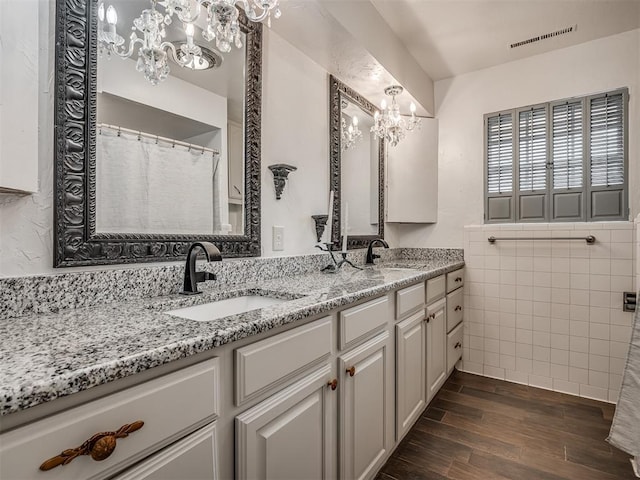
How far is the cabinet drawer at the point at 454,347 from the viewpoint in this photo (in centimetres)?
237

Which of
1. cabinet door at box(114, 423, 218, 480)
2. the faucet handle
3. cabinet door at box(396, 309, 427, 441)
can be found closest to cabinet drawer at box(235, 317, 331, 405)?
cabinet door at box(114, 423, 218, 480)

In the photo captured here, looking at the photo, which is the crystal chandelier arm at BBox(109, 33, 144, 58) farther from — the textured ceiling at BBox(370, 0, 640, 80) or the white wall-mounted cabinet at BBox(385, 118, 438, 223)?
the white wall-mounted cabinet at BBox(385, 118, 438, 223)

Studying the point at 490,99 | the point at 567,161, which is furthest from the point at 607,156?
the point at 490,99

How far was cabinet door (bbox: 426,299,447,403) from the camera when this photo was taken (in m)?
1.97

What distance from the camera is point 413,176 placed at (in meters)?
Answer: 2.85

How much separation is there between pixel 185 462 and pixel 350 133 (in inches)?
82.6

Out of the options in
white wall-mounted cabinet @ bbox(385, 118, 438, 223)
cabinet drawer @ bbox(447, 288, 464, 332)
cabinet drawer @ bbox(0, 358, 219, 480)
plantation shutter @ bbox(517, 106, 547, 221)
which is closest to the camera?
cabinet drawer @ bbox(0, 358, 219, 480)

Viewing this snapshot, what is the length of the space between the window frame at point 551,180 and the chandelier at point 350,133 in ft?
3.58

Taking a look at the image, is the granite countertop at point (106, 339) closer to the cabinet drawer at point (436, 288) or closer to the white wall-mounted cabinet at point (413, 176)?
the cabinet drawer at point (436, 288)

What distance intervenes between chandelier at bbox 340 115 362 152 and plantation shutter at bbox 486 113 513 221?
109 centimetres

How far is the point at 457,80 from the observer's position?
2857 mm

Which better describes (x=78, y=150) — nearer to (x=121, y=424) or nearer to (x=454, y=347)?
(x=121, y=424)

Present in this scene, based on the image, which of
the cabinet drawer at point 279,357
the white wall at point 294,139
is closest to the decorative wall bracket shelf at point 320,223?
the white wall at point 294,139

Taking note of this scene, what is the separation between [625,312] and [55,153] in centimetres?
307
